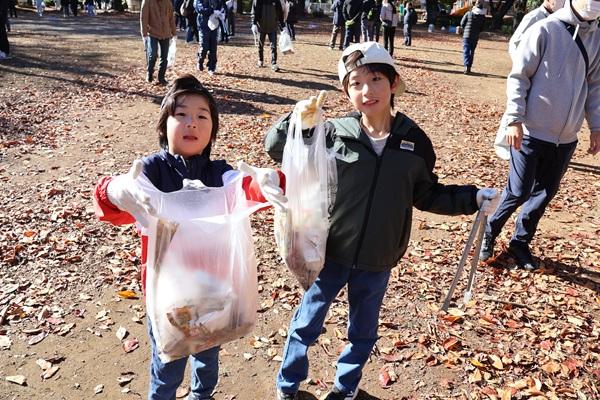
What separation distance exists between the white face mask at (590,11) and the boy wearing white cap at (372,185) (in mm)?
1904

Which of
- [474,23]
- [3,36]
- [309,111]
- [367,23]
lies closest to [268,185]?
[309,111]

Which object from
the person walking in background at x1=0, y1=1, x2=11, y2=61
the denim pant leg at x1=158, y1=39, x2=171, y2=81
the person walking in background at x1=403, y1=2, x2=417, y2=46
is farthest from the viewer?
the person walking in background at x1=403, y1=2, x2=417, y2=46

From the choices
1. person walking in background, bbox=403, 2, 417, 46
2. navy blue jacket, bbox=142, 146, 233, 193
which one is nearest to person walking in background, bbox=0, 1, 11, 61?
navy blue jacket, bbox=142, 146, 233, 193

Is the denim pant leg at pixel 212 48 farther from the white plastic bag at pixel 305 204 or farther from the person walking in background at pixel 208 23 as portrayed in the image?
the white plastic bag at pixel 305 204

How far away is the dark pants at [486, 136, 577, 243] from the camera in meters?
3.75

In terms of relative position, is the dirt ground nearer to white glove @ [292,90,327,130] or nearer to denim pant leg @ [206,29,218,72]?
white glove @ [292,90,327,130]

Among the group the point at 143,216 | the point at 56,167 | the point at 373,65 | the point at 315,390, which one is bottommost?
the point at 315,390

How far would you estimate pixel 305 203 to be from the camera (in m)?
2.14

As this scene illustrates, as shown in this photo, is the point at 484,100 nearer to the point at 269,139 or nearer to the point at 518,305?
the point at 518,305

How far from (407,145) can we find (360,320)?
0.95 meters

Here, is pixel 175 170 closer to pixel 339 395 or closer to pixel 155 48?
pixel 339 395

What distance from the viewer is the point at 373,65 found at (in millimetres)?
2236

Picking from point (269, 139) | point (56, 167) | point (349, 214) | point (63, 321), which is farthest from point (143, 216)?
point (56, 167)

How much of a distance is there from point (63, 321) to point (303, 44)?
53.2 ft
